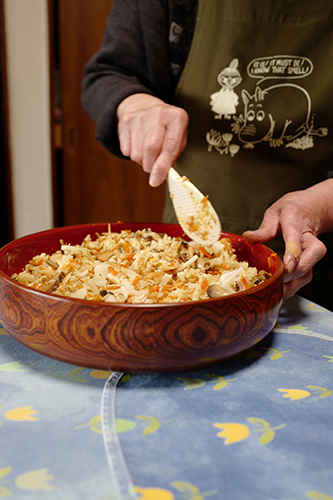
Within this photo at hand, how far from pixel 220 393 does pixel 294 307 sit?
0.41 metres

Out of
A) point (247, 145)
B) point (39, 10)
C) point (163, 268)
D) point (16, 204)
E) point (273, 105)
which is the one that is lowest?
point (16, 204)

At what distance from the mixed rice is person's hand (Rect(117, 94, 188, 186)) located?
16cm

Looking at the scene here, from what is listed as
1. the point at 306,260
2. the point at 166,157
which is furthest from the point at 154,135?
the point at 306,260

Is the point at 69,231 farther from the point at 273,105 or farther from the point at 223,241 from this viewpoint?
the point at 273,105

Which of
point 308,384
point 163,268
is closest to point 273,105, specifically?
point 163,268

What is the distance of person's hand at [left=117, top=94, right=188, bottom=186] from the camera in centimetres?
105

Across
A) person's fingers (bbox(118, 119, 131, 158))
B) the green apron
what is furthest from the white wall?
person's fingers (bbox(118, 119, 131, 158))

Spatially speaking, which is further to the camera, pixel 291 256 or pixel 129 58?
pixel 129 58

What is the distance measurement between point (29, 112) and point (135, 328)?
2757mm

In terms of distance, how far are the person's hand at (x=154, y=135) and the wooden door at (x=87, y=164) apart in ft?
6.47

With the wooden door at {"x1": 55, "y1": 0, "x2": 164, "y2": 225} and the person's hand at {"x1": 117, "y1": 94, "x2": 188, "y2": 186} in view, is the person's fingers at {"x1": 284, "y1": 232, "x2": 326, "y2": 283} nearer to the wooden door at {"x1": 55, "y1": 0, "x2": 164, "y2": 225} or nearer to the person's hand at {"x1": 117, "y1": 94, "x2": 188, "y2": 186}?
the person's hand at {"x1": 117, "y1": 94, "x2": 188, "y2": 186}

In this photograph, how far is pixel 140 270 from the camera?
89cm

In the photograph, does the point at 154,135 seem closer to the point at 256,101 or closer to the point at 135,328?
the point at 256,101

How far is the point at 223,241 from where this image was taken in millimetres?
1020
